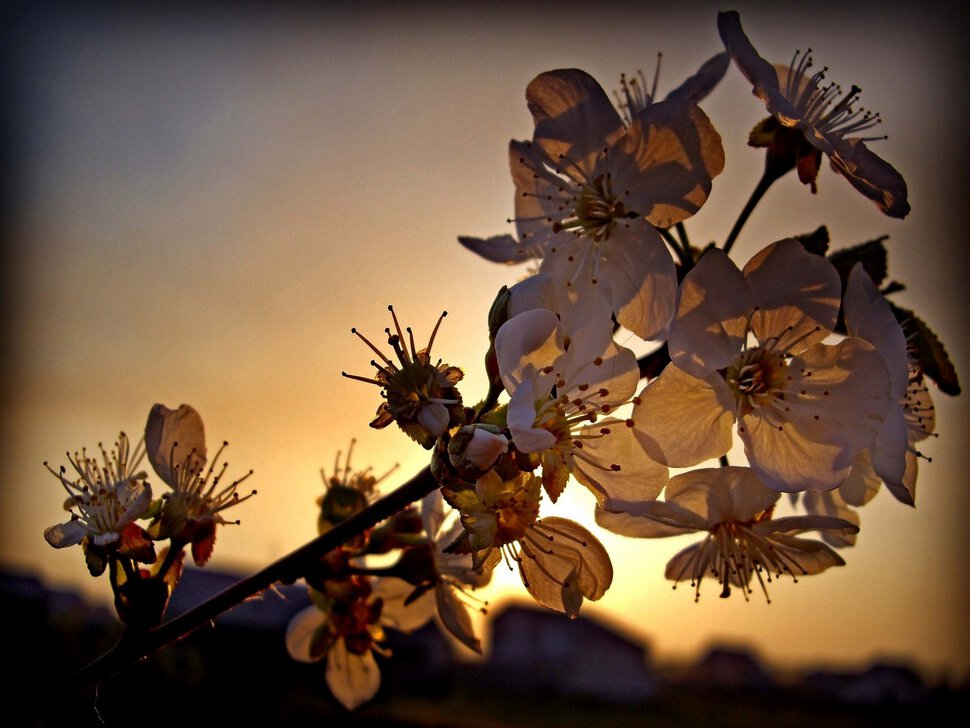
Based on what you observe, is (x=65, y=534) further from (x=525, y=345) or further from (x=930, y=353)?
(x=930, y=353)

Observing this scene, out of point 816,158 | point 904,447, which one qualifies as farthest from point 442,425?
point 816,158

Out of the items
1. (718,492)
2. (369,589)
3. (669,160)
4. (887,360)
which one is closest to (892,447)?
(887,360)

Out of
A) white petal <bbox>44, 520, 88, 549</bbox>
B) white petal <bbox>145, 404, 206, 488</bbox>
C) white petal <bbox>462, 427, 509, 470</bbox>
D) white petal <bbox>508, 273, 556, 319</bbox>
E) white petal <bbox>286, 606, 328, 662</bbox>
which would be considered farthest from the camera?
white petal <bbox>286, 606, 328, 662</bbox>

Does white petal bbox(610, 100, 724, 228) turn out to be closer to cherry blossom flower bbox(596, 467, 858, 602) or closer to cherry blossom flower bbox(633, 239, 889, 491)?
cherry blossom flower bbox(633, 239, 889, 491)

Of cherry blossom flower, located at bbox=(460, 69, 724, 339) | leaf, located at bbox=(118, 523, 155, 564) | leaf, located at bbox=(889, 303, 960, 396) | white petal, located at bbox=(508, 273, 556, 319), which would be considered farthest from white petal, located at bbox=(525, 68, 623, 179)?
leaf, located at bbox=(118, 523, 155, 564)

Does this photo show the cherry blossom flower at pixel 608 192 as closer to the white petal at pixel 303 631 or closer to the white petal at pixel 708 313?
the white petal at pixel 708 313

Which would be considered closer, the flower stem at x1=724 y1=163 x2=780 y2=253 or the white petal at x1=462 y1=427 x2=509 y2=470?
the white petal at x1=462 y1=427 x2=509 y2=470

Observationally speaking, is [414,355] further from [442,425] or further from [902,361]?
[902,361]
